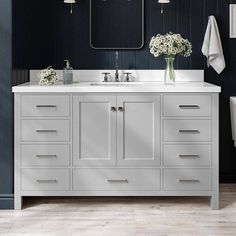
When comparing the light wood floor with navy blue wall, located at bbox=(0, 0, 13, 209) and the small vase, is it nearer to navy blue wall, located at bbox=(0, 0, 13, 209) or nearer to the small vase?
navy blue wall, located at bbox=(0, 0, 13, 209)

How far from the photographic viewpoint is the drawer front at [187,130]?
4258 mm

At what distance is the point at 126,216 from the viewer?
13.3ft

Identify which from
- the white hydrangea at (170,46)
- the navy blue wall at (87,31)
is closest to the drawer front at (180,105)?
the white hydrangea at (170,46)

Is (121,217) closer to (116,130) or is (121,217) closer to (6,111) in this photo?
(116,130)

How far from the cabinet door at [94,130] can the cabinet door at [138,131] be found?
0.06 m

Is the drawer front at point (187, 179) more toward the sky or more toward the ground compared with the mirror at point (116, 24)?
more toward the ground

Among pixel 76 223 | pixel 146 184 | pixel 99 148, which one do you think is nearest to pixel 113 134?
pixel 99 148

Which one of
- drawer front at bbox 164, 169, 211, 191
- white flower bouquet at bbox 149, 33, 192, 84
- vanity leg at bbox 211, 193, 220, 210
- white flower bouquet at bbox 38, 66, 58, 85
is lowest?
vanity leg at bbox 211, 193, 220, 210

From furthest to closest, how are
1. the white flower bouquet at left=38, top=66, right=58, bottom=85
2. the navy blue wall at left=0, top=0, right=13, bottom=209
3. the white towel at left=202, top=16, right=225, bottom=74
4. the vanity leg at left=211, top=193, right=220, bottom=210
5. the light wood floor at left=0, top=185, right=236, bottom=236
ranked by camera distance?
the white towel at left=202, top=16, right=225, bottom=74 → the white flower bouquet at left=38, top=66, right=58, bottom=85 → the vanity leg at left=211, top=193, right=220, bottom=210 → the navy blue wall at left=0, top=0, right=13, bottom=209 → the light wood floor at left=0, top=185, right=236, bottom=236

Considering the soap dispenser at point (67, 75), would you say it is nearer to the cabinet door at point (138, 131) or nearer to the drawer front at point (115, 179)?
the cabinet door at point (138, 131)

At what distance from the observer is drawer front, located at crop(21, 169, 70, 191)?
4.26 meters

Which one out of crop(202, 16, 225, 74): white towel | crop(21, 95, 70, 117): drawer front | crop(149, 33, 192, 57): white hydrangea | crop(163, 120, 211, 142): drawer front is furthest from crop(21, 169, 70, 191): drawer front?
crop(202, 16, 225, 74): white towel

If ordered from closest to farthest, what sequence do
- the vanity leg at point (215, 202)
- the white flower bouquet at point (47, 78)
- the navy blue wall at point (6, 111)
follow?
the navy blue wall at point (6, 111) → the vanity leg at point (215, 202) → the white flower bouquet at point (47, 78)

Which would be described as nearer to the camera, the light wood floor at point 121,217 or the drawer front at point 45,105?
the light wood floor at point 121,217
